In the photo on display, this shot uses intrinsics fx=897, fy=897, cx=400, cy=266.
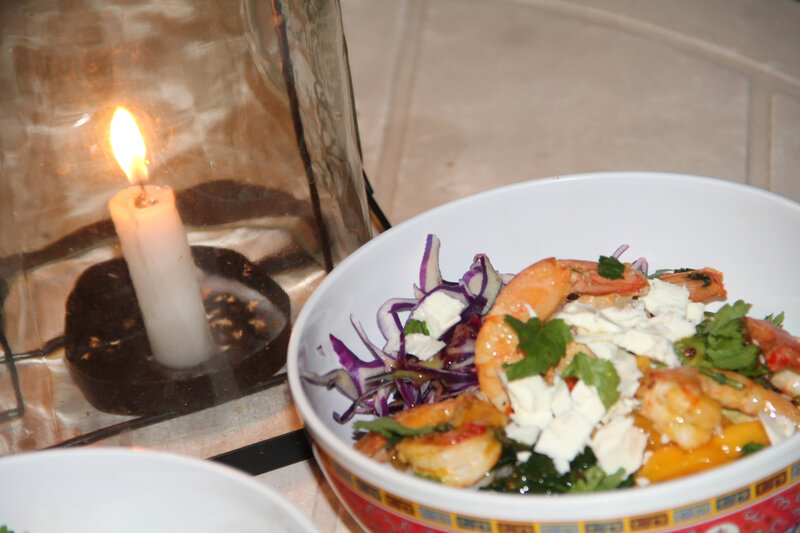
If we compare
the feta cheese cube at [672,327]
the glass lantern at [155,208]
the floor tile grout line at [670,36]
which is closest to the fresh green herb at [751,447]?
the feta cheese cube at [672,327]

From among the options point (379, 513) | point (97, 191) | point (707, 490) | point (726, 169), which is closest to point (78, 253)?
point (97, 191)

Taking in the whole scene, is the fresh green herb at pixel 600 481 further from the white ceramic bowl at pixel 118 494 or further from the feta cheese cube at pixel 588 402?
the white ceramic bowl at pixel 118 494

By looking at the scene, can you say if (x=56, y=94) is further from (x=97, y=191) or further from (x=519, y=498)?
(x=519, y=498)

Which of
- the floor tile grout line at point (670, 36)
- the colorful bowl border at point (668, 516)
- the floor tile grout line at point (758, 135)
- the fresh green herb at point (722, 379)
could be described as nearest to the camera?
the colorful bowl border at point (668, 516)

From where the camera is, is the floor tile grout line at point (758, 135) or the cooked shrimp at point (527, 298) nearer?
the cooked shrimp at point (527, 298)

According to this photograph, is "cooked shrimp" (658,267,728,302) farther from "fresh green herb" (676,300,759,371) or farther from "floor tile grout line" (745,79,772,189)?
"floor tile grout line" (745,79,772,189)

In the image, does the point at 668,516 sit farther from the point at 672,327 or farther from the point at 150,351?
the point at 150,351

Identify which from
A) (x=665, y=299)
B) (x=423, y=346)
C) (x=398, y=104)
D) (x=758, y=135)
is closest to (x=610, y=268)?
(x=665, y=299)
